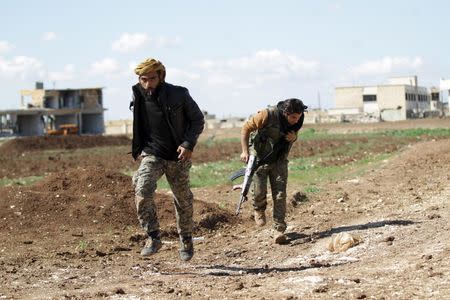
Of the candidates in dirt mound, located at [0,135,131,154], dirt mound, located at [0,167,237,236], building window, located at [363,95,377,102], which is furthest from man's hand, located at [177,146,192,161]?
building window, located at [363,95,377,102]

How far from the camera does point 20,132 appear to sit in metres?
86.8

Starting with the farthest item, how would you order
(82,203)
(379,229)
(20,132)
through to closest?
(20,132), (82,203), (379,229)

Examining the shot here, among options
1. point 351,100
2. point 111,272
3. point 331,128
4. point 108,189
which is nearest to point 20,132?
point 331,128

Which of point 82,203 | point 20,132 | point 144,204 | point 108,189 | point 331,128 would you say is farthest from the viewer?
point 20,132

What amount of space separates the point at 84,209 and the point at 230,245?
10.9ft

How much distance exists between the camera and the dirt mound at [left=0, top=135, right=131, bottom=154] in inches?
2154

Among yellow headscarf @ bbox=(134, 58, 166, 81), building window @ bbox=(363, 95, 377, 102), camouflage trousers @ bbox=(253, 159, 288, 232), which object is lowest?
camouflage trousers @ bbox=(253, 159, 288, 232)

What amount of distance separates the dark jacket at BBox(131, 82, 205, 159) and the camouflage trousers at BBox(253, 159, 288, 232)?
1823mm

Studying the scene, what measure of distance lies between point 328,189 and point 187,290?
26.9 feet

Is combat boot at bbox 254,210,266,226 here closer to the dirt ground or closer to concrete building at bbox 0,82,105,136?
the dirt ground

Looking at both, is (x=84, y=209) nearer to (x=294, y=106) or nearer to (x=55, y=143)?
(x=294, y=106)

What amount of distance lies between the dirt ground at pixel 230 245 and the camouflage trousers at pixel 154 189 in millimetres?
521

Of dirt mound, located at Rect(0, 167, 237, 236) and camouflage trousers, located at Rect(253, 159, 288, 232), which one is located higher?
camouflage trousers, located at Rect(253, 159, 288, 232)

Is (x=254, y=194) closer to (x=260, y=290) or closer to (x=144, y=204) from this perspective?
(x=144, y=204)
